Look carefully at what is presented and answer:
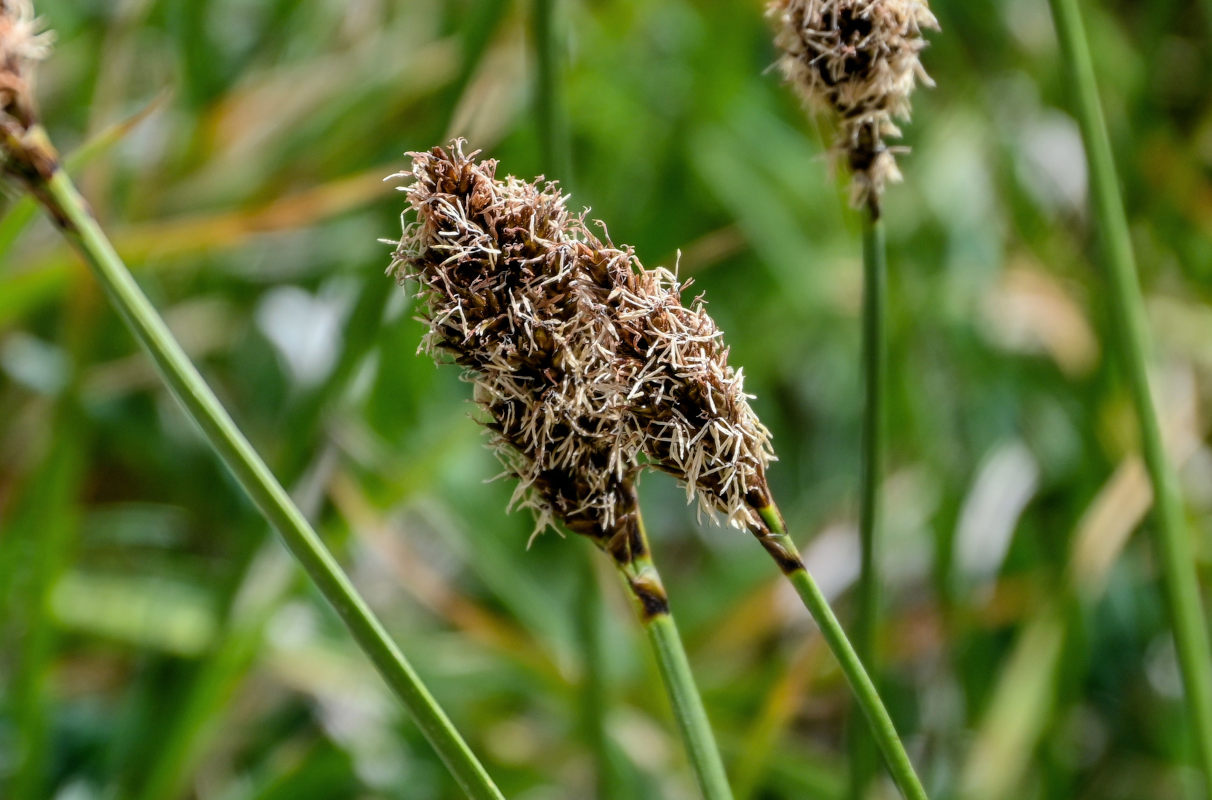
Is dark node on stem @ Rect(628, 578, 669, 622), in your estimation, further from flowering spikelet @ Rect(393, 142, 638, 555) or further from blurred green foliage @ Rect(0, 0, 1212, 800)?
blurred green foliage @ Rect(0, 0, 1212, 800)

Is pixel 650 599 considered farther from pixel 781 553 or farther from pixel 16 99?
pixel 16 99

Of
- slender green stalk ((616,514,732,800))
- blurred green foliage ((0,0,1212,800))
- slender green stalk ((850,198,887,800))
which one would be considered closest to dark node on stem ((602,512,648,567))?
slender green stalk ((616,514,732,800))

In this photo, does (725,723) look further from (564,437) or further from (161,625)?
(564,437)

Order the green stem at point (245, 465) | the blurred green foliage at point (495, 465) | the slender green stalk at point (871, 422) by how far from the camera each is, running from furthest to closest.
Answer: the blurred green foliage at point (495, 465)
the slender green stalk at point (871, 422)
the green stem at point (245, 465)

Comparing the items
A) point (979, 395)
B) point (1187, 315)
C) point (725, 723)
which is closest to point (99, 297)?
point (725, 723)

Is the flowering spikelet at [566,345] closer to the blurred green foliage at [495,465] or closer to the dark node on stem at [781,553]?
the dark node on stem at [781,553]

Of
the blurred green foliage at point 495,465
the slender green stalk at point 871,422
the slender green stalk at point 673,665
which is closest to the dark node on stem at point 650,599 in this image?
the slender green stalk at point 673,665

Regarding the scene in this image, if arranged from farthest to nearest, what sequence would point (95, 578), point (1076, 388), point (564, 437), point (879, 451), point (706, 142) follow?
point (706, 142) < point (1076, 388) < point (95, 578) < point (879, 451) < point (564, 437)
